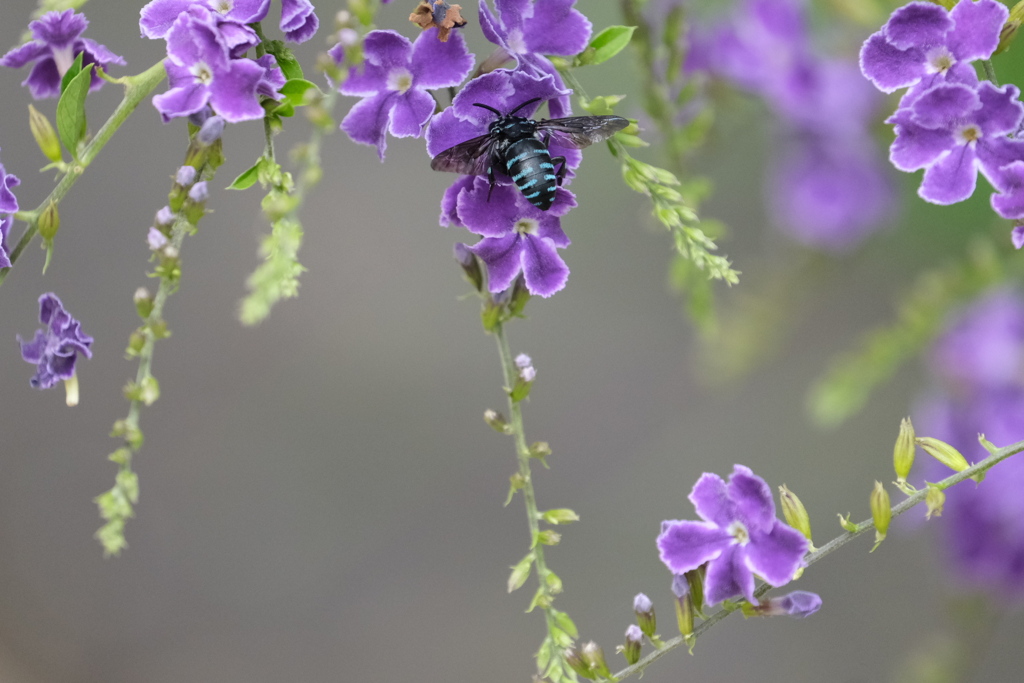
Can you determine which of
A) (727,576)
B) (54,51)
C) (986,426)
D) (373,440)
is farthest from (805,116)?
(373,440)

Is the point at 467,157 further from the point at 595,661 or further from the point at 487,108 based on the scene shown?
the point at 595,661

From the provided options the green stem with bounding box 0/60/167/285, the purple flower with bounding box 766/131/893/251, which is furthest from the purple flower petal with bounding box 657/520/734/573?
the purple flower with bounding box 766/131/893/251

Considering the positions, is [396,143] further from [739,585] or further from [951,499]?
[739,585]

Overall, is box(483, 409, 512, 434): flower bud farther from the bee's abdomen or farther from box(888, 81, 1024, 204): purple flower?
box(888, 81, 1024, 204): purple flower

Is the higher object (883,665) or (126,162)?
(126,162)

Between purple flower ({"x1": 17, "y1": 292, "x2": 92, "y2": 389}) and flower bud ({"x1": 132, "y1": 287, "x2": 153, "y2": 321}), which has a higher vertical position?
flower bud ({"x1": 132, "y1": 287, "x2": 153, "y2": 321})

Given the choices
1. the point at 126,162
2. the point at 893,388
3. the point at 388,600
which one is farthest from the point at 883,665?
the point at 126,162
